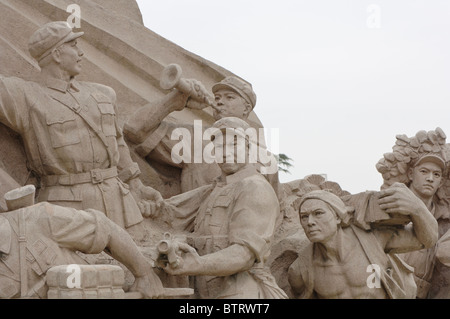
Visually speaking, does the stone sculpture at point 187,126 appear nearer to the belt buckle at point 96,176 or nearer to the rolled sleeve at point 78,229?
the belt buckle at point 96,176

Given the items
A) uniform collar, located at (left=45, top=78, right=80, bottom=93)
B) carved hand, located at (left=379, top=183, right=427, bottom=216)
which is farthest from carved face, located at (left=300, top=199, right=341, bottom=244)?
uniform collar, located at (left=45, top=78, right=80, bottom=93)

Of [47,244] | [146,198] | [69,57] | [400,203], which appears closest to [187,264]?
[47,244]

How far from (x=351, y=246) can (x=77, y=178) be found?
2195mm

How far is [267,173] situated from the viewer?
29.9 ft

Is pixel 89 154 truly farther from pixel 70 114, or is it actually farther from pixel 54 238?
pixel 54 238

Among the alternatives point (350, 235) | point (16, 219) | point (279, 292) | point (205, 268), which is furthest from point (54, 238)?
point (350, 235)

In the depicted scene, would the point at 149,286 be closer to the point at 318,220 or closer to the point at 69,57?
the point at 318,220

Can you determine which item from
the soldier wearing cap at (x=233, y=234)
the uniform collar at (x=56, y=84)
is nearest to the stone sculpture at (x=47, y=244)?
the soldier wearing cap at (x=233, y=234)

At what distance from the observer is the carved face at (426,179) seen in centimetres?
984

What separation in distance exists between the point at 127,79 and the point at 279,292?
9.22 feet

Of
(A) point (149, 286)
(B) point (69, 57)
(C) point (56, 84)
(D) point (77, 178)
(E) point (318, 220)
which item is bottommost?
(A) point (149, 286)

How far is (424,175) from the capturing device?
388 inches

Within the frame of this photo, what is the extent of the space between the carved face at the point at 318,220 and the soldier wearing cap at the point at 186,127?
0.54 meters
